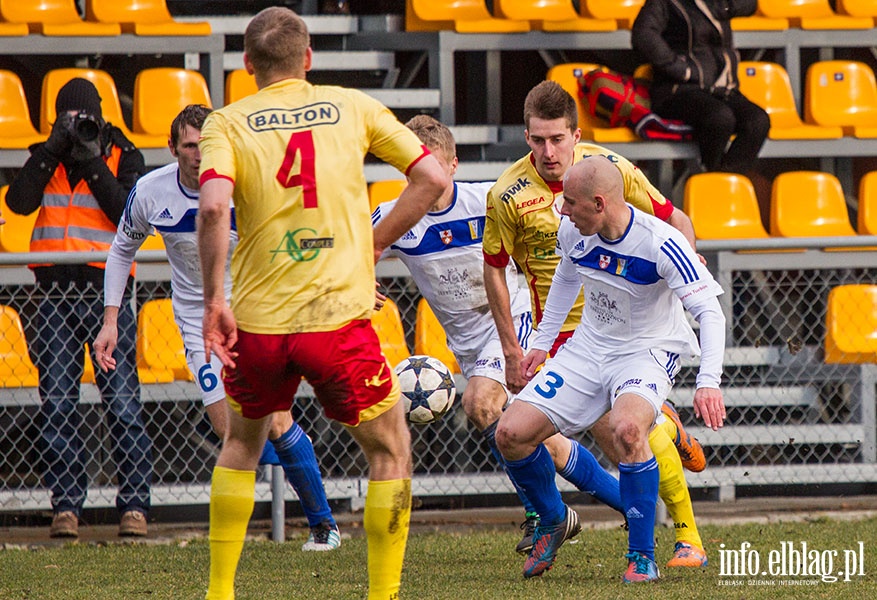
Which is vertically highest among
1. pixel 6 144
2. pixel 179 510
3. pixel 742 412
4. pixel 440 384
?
pixel 6 144

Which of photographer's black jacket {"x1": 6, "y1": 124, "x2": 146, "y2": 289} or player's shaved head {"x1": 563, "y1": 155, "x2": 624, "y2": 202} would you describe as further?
photographer's black jacket {"x1": 6, "y1": 124, "x2": 146, "y2": 289}

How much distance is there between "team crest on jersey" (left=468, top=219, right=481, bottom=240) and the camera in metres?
6.48

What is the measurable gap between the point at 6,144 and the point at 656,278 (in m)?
4.97

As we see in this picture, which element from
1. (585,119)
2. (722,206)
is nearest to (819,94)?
(722,206)

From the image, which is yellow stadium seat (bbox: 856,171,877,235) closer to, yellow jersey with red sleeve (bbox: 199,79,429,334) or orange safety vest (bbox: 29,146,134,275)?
orange safety vest (bbox: 29,146,134,275)

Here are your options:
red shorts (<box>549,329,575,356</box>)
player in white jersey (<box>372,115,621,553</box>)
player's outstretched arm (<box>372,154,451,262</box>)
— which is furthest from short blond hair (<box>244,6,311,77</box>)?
red shorts (<box>549,329,575,356</box>)

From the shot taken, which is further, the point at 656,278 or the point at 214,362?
the point at 214,362

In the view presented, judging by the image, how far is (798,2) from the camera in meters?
10.4

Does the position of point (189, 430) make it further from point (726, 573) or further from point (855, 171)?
point (855, 171)

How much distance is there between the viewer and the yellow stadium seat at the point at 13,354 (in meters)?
7.37

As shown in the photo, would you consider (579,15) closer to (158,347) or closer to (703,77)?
(703,77)

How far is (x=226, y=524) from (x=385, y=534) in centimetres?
52

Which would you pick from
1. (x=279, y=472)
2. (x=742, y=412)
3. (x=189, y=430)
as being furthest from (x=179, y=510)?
(x=742, y=412)

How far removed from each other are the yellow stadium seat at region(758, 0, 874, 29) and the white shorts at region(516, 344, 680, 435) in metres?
5.56
